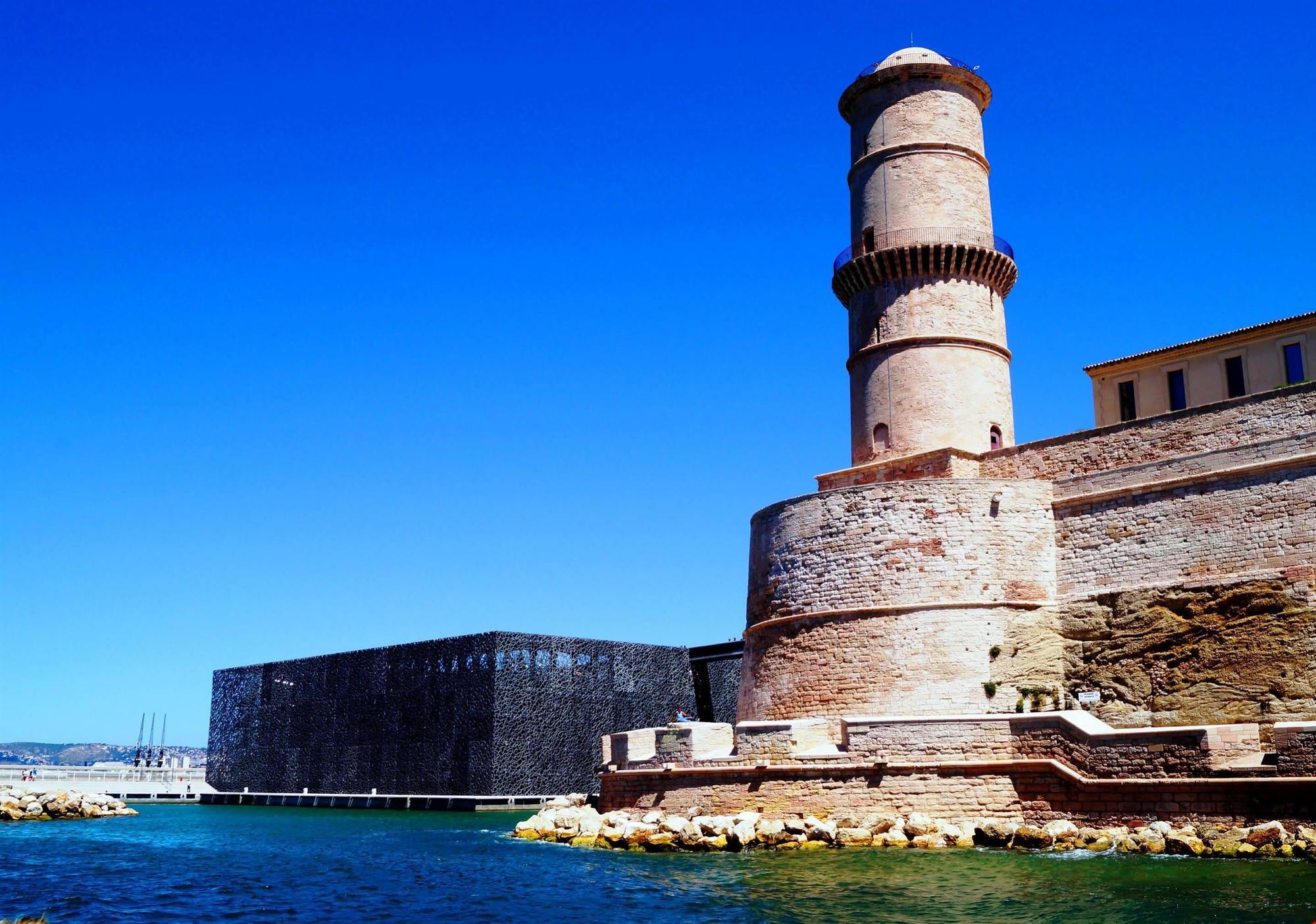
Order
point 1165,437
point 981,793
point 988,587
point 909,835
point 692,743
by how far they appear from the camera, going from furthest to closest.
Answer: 1. point 1165,437
2. point 988,587
3. point 692,743
4. point 981,793
5. point 909,835

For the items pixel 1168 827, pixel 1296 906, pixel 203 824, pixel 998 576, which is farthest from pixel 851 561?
pixel 203 824

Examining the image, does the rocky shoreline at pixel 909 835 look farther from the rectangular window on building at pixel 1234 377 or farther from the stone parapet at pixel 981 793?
the rectangular window on building at pixel 1234 377

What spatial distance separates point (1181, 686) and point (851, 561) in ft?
17.3

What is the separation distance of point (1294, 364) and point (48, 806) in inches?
1156

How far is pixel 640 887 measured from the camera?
43.5 feet

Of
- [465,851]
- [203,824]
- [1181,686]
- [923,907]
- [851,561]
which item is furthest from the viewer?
[203,824]

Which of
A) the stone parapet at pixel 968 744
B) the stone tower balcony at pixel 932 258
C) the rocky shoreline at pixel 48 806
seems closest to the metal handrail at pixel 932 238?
the stone tower balcony at pixel 932 258

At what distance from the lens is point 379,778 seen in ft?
114

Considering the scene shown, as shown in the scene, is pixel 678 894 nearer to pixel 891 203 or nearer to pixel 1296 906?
pixel 1296 906

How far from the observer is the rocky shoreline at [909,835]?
1359 centimetres

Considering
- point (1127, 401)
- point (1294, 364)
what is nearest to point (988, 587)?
point (1127, 401)

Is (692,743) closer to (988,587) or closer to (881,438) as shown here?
(988,587)

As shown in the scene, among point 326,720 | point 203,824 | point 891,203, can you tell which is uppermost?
point 891,203

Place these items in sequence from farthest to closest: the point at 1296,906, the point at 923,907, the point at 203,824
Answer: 1. the point at 203,824
2. the point at 923,907
3. the point at 1296,906
